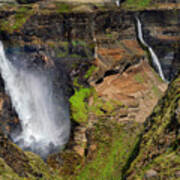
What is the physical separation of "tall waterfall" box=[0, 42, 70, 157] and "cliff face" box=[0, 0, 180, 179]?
602mm

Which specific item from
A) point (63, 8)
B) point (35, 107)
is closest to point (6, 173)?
point (35, 107)

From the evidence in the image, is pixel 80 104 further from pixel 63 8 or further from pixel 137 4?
pixel 137 4

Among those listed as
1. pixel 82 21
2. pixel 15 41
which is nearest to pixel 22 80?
pixel 15 41

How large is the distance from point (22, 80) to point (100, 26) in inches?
284

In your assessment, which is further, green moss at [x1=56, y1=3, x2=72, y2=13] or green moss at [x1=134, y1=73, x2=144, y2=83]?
green moss at [x1=56, y1=3, x2=72, y2=13]

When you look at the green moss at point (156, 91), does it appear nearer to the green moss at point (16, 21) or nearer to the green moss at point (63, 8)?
the green moss at point (63, 8)

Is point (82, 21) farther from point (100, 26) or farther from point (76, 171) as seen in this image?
point (76, 171)

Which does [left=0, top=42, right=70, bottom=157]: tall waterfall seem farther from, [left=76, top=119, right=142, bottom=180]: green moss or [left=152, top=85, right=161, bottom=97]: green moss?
[left=152, top=85, right=161, bottom=97]: green moss

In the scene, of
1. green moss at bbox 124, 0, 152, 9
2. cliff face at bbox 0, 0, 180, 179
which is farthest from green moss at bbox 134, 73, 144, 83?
green moss at bbox 124, 0, 152, 9

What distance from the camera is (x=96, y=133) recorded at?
43.3 ft

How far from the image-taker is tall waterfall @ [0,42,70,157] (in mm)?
15695

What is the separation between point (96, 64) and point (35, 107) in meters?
5.44

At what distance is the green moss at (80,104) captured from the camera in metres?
14.1

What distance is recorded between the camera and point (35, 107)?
56.4 feet
